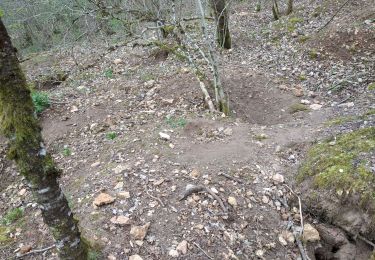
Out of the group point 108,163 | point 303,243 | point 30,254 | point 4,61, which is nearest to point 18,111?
point 4,61

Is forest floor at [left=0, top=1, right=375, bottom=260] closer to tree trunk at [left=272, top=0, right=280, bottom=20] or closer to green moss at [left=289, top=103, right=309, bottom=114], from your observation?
green moss at [left=289, top=103, right=309, bottom=114]

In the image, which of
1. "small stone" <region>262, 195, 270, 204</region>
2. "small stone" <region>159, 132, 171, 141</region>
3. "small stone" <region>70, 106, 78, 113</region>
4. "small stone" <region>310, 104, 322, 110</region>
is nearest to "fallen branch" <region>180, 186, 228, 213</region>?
Result: "small stone" <region>262, 195, 270, 204</region>

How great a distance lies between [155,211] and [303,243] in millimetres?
1809

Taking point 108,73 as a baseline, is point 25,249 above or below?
below

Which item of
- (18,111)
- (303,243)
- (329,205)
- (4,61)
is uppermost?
(4,61)

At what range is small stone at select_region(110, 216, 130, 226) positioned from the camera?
3658 millimetres

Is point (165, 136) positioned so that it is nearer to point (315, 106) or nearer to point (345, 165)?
point (345, 165)

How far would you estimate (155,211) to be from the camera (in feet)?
12.5

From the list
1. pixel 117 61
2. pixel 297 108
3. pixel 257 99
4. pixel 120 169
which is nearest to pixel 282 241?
pixel 120 169

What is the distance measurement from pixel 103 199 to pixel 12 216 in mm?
1485

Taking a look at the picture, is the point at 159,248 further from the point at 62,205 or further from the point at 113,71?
the point at 113,71

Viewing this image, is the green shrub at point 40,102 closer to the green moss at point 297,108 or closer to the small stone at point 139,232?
the small stone at point 139,232

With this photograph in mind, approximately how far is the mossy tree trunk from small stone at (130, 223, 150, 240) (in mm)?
990

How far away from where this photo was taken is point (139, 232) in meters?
3.54
